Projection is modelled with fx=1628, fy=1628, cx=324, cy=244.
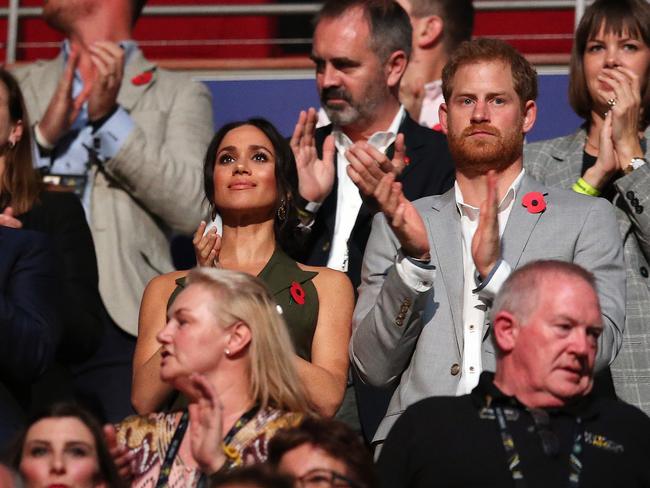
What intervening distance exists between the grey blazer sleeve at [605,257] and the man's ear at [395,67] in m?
1.46

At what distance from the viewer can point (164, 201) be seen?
643 centimetres

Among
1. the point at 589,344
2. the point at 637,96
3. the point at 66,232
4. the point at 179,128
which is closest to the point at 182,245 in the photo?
the point at 179,128

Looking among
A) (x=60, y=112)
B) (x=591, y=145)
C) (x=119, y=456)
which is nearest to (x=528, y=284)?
(x=119, y=456)

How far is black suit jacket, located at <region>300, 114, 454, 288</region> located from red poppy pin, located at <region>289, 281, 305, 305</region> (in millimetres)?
446

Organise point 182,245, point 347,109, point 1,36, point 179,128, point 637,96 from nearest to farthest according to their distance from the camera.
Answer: point 637,96, point 347,109, point 179,128, point 182,245, point 1,36

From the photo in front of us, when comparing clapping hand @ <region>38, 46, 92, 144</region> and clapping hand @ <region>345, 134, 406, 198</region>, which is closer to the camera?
clapping hand @ <region>345, 134, 406, 198</region>

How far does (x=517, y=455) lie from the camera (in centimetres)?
430

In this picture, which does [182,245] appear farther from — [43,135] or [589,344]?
[589,344]

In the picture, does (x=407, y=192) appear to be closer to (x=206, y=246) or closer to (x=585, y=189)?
(x=585, y=189)

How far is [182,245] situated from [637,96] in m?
2.21

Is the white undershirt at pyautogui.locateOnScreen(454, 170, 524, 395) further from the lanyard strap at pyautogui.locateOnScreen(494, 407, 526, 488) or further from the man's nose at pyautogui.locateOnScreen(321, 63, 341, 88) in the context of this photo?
the man's nose at pyautogui.locateOnScreen(321, 63, 341, 88)

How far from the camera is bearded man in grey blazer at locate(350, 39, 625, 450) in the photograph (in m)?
4.87

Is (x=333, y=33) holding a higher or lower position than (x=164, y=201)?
higher

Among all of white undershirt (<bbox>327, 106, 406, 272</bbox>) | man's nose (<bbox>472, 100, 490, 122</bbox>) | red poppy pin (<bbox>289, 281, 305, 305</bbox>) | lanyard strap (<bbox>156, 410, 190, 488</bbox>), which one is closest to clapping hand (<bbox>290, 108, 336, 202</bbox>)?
white undershirt (<bbox>327, 106, 406, 272</bbox>)
